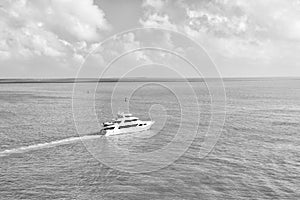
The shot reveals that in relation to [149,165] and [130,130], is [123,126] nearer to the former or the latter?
[130,130]

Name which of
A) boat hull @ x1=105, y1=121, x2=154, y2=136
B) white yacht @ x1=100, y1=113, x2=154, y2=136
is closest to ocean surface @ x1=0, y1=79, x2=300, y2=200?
boat hull @ x1=105, y1=121, x2=154, y2=136

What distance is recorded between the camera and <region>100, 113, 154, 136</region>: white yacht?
8362 centimetres

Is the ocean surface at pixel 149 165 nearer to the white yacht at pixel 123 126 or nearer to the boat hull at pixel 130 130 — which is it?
the boat hull at pixel 130 130

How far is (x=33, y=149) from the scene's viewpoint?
6494 centimetres

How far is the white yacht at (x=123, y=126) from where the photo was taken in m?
83.6

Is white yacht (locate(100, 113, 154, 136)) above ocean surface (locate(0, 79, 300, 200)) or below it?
above

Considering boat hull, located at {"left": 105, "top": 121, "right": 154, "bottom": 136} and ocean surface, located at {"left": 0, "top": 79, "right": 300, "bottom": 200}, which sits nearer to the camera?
ocean surface, located at {"left": 0, "top": 79, "right": 300, "bottom": 200}

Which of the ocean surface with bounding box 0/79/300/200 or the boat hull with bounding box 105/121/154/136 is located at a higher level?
the boat hull with bounding box 105/121/154/136

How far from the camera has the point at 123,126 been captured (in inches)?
3428

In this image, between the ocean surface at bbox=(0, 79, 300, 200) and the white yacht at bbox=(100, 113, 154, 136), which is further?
the white yacht at bbox=(100, 113, 154, 136)

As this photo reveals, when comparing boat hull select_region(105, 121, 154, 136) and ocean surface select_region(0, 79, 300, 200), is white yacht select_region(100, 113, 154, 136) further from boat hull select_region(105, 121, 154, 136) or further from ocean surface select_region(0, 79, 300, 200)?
ocean surface select_region(0, 79, 300, 200)

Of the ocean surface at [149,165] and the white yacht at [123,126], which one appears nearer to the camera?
the ocean surface at [149,165]

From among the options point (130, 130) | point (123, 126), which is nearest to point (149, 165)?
point (123, 126)

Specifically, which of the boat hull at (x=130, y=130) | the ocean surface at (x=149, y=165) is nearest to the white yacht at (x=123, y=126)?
the boat hull at (x=130, y=130)
